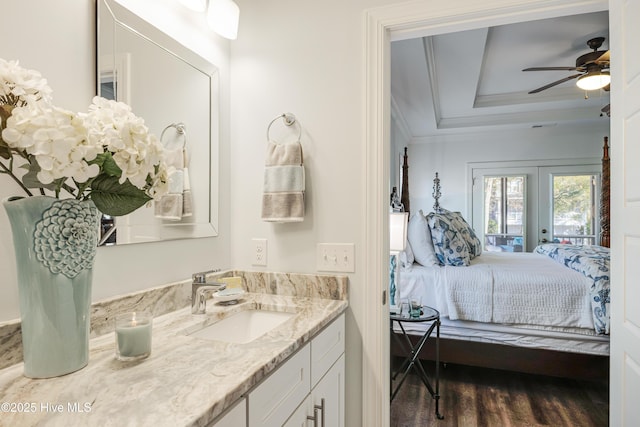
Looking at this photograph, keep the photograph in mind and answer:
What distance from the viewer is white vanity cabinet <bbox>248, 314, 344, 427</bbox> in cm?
85

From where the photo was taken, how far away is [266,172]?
1490mm

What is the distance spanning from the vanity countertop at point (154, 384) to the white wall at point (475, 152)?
4948mm

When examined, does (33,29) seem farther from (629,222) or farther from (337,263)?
(629,222)

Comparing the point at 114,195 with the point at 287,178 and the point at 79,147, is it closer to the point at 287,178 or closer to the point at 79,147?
the point at 79,147

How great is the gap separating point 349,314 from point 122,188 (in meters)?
0.97

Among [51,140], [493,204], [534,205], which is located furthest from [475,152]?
[51,140]

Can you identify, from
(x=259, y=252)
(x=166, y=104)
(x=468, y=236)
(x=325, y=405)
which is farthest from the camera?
(x=468, y=236)

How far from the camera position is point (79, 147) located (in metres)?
0.69

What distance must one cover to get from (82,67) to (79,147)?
1.56ft

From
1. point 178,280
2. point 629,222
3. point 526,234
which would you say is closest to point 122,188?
point 178,280

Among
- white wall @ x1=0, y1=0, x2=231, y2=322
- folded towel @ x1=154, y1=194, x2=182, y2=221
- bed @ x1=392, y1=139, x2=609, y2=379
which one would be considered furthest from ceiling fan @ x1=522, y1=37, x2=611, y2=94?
folded towel @ x1=154, y1=194, x2=182, y2=221

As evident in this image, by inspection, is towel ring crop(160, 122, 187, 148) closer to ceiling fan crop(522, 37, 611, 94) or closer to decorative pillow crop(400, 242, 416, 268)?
decorative pillow crop(400, 242, 416, 268)

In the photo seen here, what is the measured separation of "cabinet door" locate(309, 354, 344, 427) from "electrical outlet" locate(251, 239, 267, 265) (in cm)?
53

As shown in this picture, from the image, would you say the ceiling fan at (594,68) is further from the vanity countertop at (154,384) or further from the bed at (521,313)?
the vanity countertop at (154,384)
